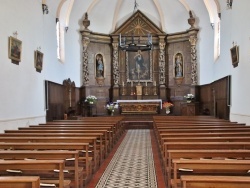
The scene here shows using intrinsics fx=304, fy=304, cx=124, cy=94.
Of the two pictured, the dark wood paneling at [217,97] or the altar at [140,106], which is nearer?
the dark wood paneling at [217,97]

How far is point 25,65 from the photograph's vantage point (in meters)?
11.6

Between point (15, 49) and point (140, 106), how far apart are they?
10.5 m

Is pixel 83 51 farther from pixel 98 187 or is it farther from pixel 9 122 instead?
pixel 98 187

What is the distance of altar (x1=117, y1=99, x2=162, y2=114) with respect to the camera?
63.5 ft

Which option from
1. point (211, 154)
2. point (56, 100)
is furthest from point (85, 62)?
point (211, 154)

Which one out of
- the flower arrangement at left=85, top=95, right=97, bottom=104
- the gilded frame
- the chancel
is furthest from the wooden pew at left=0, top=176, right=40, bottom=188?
the flower arrangement at left=85, top=95, right=97, bottom=104

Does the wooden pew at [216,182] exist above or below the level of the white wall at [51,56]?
below

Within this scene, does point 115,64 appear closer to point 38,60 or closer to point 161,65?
point 161,65

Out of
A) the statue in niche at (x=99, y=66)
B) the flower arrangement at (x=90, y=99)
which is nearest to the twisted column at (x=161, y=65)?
the statue in niche at (x=99, y=66)

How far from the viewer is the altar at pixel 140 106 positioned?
19.4 meters

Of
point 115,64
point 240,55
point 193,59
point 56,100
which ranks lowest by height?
point 56,100

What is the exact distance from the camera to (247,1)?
10.7 metres

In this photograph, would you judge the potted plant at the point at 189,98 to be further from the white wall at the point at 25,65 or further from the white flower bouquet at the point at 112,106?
the white wall at the point at 25,65

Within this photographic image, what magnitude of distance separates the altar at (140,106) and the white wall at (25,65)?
5.45 metres
